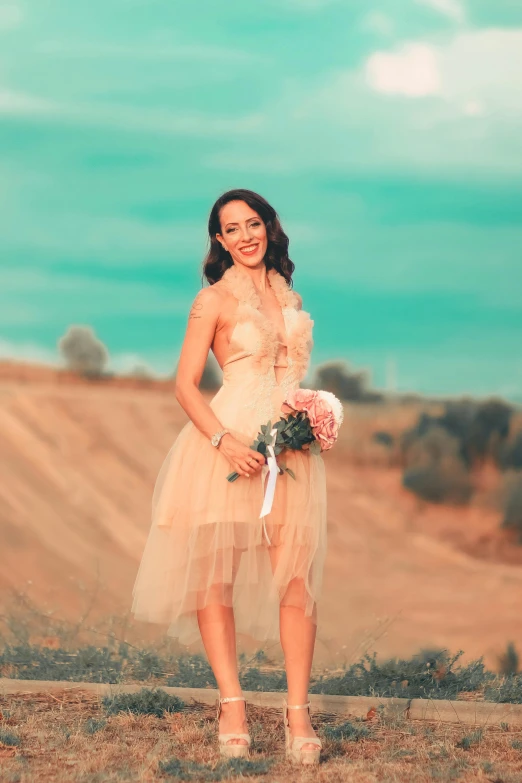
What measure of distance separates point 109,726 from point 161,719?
0.25 metres

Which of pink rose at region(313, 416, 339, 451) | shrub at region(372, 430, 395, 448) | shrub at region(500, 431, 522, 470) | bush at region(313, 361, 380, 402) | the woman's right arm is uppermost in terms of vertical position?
bush at region(313, 361, 380, 402)

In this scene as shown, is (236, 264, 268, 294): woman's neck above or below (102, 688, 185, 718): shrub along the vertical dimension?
above

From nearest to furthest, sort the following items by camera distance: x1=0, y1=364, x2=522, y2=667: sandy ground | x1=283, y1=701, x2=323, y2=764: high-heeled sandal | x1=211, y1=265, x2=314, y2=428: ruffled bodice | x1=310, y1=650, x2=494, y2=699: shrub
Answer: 1. x1=283, y1=701, x2=323, y2=764: high-heeled sandal
2. x1=211, y1=265, x2=314, y2=428: ruffled bodice
3. x1=310, y1=650, x2=494, y2=699: shrub
4. x1=0, y1=364, x2=522, y2=667: sandy ground

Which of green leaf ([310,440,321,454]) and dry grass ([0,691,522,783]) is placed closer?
dry grass ([0,691,522,783])

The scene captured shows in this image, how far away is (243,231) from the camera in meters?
4.48

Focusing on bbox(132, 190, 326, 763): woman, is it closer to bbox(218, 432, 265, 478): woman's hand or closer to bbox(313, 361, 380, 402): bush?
bbox(218, 432, 265, 478): woman's hand

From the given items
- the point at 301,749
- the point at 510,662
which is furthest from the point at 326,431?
the point at 510,662

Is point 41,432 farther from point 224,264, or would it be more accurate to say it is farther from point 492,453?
point 224,264

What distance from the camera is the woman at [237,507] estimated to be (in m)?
4.28

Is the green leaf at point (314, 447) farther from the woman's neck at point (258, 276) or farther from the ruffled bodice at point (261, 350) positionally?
the woman's neck at point (258, 276)

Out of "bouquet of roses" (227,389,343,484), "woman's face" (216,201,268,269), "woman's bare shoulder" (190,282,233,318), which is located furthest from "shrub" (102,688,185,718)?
"woman's face" (216,201,268,269)

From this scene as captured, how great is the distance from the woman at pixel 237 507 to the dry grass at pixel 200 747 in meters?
0.21

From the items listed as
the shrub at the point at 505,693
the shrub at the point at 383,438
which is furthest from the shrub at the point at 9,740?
the shrub at the point at 383,438

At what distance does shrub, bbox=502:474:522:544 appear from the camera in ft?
83.2
